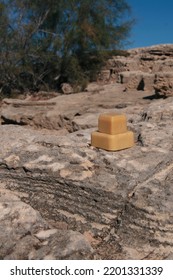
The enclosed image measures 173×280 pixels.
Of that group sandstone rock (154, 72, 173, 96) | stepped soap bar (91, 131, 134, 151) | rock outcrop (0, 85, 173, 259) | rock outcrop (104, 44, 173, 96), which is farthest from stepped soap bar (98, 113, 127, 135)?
rock outcrop (104, 44, 173, 96)

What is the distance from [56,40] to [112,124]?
1074cm

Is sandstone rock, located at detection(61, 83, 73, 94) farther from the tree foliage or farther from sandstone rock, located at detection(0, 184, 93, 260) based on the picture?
sandstone rock, located at detection(0, 184, 93, 260)

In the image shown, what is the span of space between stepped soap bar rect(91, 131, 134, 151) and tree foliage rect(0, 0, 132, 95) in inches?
400

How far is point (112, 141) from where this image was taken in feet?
8.18

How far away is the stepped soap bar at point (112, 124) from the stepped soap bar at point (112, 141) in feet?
0.10

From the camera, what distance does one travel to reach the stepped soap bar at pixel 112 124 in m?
2.51

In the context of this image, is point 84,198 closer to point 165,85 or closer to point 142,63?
point 165,85

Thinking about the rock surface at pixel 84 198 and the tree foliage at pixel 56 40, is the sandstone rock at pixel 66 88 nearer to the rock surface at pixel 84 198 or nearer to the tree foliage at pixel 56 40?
the tree foliage at pixel 56 40

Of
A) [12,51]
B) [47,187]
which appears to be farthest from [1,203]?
[12,51]

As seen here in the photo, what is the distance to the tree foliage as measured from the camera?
40.0 feet

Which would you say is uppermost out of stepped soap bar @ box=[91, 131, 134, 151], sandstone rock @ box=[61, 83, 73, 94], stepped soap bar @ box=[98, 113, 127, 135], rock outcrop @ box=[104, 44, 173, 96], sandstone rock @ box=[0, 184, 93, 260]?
rock outcrop @ box=[104, 44, 173, 96]

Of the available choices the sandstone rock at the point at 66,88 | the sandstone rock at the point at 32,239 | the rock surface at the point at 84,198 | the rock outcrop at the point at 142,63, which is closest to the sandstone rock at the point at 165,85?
the rock outcrop at the point at 142,63

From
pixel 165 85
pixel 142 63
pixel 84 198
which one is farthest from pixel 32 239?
pixel 142 63

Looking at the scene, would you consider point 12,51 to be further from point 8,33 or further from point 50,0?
point 50,0
